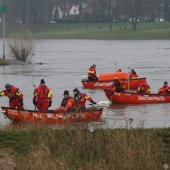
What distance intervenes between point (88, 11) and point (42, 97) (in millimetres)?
133270

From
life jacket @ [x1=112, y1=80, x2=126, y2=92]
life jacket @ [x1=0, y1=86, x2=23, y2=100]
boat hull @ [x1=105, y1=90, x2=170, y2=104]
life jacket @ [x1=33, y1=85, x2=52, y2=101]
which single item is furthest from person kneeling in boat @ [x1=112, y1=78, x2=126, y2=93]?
life jacket @ [x1=0, y1=86, x2=23, y2=100]

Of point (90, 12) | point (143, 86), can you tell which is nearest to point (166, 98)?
point (143, 86)

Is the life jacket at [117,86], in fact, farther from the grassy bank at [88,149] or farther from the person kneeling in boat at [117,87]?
the grassy bank at [88,149]

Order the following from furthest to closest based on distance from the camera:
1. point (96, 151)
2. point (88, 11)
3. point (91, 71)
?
point (88, 11), point (91, 71), point (96, 151)

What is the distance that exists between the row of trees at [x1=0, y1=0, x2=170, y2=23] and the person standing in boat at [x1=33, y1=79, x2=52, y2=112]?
112 meters

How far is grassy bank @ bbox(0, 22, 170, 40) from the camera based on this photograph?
4808 inches

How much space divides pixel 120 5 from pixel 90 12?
25.3 ft

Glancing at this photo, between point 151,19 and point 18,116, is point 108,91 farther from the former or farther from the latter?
point 151,19

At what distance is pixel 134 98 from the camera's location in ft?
106

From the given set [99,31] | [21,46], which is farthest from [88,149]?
[99,31]

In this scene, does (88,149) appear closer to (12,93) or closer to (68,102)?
(68,102)

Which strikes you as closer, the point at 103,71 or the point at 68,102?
the point at 68,102

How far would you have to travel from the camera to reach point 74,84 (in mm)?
44719

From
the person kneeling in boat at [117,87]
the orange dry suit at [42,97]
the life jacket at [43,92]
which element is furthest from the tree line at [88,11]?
the life jacket at [43,92]
